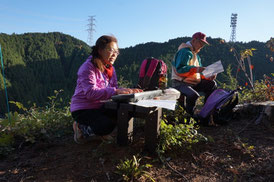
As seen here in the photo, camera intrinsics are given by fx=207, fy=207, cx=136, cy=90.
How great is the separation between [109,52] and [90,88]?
0.54m

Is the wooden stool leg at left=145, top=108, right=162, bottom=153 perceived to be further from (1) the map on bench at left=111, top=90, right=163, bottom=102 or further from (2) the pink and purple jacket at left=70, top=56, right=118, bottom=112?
(2) the pink and purple jacket at left=70, top=56, right=118, bottom=112

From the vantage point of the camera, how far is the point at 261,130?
3.11 metres

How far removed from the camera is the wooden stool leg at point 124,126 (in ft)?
7.01

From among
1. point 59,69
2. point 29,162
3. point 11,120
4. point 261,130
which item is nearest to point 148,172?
point 29,162

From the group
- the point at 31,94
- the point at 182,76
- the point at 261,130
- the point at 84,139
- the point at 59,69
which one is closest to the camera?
the point at 84,139

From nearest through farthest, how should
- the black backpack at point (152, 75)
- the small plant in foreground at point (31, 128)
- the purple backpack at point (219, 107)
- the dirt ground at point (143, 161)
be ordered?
the dirt ground at point (143, 161)
the small plant in foreground at point (31, 128)
the purple backpack at point (219, 107)
the black backpack at point (152, 75)

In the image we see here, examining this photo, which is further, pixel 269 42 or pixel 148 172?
pixel 269 42

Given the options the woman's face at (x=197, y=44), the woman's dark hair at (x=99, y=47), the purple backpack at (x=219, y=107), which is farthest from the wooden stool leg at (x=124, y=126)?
the woman's face at (x=197, y=44)

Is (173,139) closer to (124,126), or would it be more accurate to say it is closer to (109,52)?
(124,126)

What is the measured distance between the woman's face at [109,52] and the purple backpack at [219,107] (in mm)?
1773

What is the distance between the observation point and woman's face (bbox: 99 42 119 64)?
101 inches

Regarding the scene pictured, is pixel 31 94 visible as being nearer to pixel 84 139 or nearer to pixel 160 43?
pixel 160 43

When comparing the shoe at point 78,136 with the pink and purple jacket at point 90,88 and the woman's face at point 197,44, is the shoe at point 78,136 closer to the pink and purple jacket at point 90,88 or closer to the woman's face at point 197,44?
the pink and purple jacket at point 90,88

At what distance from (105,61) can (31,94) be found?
8852cm
